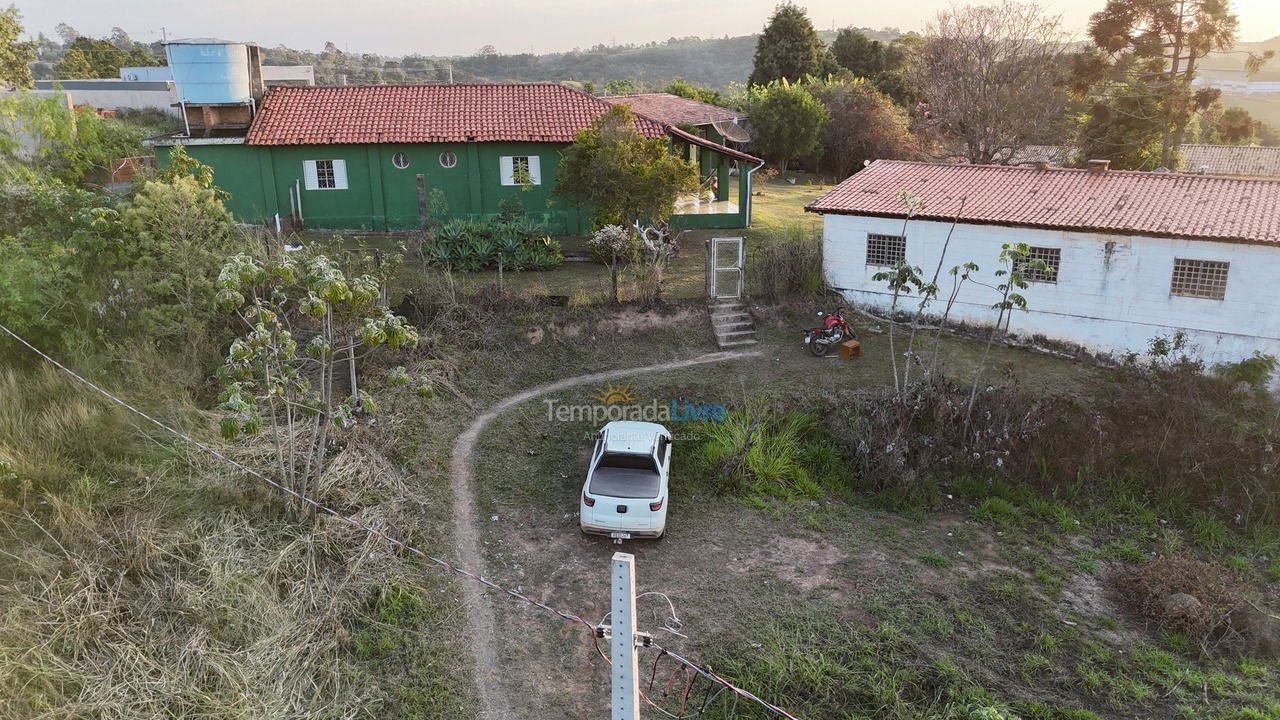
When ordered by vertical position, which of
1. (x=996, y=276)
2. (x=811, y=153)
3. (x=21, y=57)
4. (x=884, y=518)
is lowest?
(x=884, y=518)

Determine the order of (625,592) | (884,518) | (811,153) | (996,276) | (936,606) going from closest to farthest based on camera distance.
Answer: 1. (625,592)
2. (936,606)
3. (884,518)
4. (996,276)
5. (811,153)

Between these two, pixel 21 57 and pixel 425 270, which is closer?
pixel 425 270

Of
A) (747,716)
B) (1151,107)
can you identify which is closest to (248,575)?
(747,716)

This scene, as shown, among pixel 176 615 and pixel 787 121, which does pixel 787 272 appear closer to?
pixel 176 615

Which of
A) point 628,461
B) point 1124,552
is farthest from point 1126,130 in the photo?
point 628,461

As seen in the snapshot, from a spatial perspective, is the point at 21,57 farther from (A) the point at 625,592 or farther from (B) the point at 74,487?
(A) the point at 625,592

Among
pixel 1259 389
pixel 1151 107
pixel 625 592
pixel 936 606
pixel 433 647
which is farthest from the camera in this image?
pixel 1151 107

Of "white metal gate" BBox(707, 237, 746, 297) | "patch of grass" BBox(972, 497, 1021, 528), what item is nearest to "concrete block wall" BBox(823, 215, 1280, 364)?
"white metal gate" BBox(707, 237, 746, 297)
